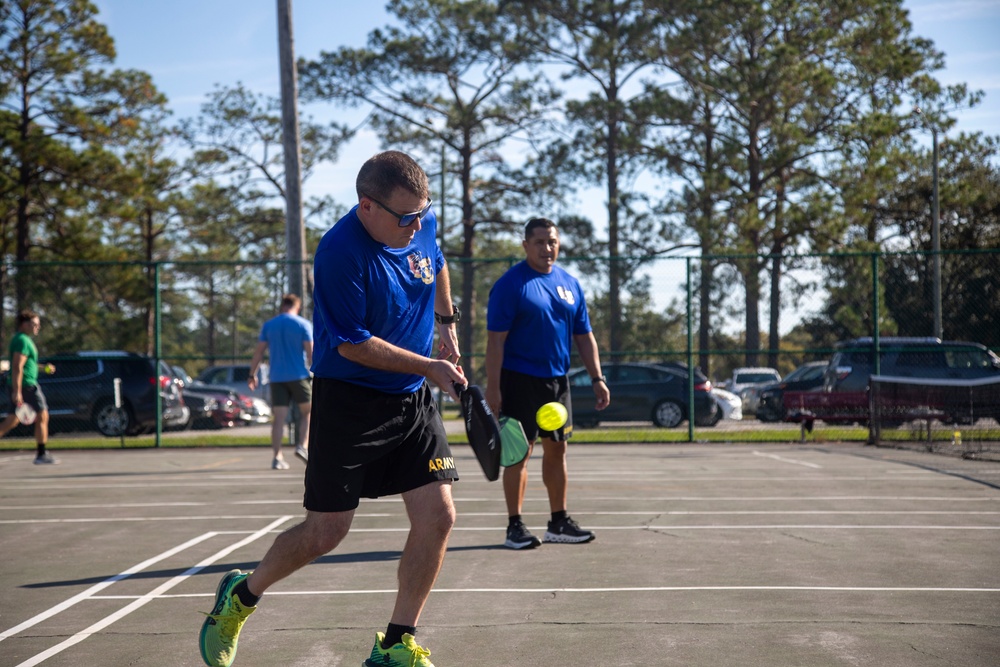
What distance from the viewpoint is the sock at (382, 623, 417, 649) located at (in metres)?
3.99

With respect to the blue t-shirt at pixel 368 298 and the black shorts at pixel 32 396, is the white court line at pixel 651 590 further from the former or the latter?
the black shorts at pixel 32 396

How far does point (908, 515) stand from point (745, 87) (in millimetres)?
21710

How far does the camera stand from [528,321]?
23.2ft

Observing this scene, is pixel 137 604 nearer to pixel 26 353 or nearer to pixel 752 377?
pixel 26 353

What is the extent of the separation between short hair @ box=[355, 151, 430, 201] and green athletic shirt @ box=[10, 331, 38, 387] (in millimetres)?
10231

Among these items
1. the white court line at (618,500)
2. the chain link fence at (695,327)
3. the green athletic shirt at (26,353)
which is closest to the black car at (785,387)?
the chain link fence at (695,327)

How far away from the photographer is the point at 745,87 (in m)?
28.3

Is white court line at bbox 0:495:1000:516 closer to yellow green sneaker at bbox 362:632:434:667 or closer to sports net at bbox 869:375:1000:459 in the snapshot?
sports net at bbox 869:375:1000:459

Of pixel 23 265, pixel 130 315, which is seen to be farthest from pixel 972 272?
pixel 130 315

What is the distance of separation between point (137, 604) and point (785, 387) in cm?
1784

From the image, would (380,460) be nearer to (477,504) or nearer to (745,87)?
(477,504)

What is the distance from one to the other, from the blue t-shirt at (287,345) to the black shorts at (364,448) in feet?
27.0

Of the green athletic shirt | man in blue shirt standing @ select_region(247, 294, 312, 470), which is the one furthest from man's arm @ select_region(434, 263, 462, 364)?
the green athletic shirt

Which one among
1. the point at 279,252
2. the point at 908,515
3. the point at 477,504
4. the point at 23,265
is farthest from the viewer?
the point at 279,252
